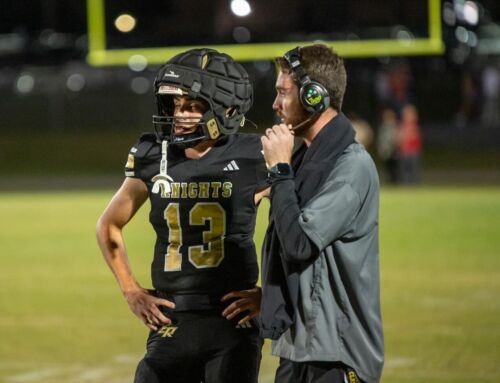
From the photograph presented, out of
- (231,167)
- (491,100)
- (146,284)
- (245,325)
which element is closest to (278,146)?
(231,167)

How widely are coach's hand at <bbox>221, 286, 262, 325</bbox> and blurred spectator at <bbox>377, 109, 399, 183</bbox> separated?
16.0m

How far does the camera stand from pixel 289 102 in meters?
3.79

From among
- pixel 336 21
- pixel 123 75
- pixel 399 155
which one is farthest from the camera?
pixel 123 75

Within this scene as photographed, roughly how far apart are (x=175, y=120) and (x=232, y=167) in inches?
10.4

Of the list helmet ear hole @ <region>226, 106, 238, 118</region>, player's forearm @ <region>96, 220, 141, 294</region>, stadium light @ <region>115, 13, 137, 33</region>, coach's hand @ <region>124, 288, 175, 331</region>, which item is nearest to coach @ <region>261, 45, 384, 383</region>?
helmet ear hole @ <region>226, 106, 238, 118</region>

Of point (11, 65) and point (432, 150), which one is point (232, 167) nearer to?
point (432, 150)

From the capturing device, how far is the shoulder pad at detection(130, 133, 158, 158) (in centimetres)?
416

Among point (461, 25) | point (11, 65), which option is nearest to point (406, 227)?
point (461, 25)

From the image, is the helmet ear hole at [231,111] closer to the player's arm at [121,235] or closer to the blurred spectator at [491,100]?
the player's arm at [121,235]

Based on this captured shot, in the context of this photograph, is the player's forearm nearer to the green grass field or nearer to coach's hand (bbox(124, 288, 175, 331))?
coach's hand (bbox(124, 288, 175, 331))

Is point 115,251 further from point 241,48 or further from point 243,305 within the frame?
point 241,48

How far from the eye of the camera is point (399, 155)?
20.0 m

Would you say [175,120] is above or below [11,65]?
below

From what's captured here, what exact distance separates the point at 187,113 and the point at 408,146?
15.9 meters
